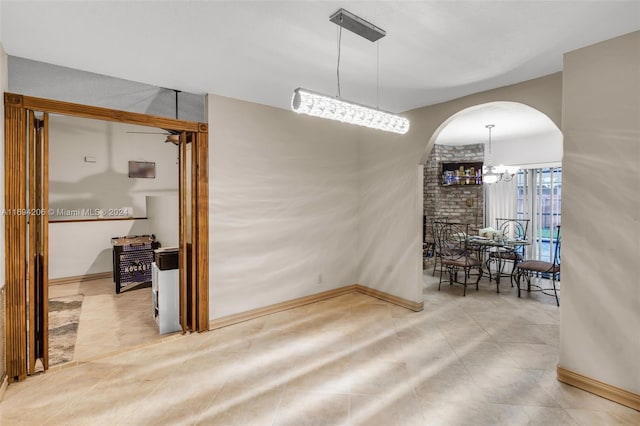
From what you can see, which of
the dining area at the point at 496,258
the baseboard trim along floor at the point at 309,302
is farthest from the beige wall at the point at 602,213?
the dining area at the point at 496,258

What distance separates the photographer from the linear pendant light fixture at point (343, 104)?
1.87m

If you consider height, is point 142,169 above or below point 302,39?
below

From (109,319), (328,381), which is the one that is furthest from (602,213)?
(109,319)

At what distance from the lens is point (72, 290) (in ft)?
15.5

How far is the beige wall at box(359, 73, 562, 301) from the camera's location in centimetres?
377

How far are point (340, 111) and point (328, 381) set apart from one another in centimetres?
197

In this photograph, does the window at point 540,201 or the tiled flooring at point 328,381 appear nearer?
the tiled flooring at point 328,381

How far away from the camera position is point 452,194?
6434 millimetres

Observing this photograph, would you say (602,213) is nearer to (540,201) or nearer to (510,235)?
(540,201)

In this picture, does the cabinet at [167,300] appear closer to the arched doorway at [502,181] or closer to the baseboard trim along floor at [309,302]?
the baseboard trim along floor at [309,302]

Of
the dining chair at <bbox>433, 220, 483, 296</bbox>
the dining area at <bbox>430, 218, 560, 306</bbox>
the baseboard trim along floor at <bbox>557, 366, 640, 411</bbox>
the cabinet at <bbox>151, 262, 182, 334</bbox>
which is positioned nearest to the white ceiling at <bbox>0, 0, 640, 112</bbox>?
the cabinet at <bbox>151, 262, 182, 334</bbox>

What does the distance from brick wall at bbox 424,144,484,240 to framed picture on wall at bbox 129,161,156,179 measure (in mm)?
5178

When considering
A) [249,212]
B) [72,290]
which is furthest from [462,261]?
[72,290]

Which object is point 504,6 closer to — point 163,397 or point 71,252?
point 163,397
